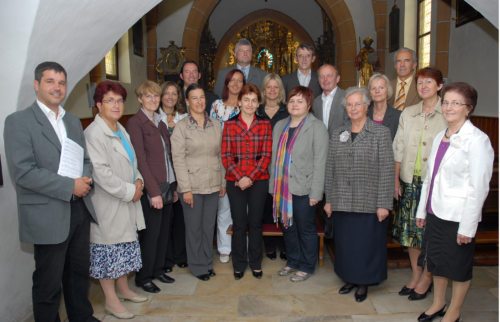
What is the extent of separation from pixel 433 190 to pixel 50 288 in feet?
7.07

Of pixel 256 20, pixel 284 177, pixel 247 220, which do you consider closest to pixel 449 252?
pixel 284 177

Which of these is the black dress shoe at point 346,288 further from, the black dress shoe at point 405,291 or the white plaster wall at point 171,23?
the white plaster wall at point 171,23

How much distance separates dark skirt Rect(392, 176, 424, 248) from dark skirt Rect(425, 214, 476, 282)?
36cm

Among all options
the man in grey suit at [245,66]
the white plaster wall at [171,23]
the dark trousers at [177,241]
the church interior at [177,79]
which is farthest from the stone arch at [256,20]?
the dark trousers at [177,241]

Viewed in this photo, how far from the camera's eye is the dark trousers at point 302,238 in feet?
11.4

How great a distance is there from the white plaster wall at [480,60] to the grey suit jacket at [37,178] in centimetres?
423

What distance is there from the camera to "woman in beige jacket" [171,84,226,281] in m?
3.40

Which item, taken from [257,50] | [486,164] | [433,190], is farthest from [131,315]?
[257,50]

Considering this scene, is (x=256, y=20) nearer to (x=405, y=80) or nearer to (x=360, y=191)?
(x=405, y=80)

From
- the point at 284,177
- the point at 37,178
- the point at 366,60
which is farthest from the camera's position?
the point at 366,60

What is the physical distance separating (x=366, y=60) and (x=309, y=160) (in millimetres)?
5277

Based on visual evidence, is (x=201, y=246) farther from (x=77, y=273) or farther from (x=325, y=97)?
(x=325, y=97)

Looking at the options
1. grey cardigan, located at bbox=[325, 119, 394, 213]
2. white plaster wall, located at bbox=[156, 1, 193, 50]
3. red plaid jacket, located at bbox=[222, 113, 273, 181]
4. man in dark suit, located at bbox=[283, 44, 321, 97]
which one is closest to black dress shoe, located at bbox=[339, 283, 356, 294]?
grey cardigan, located at bbox=[325, 119, 394, 213]

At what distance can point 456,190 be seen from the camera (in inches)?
99.3
